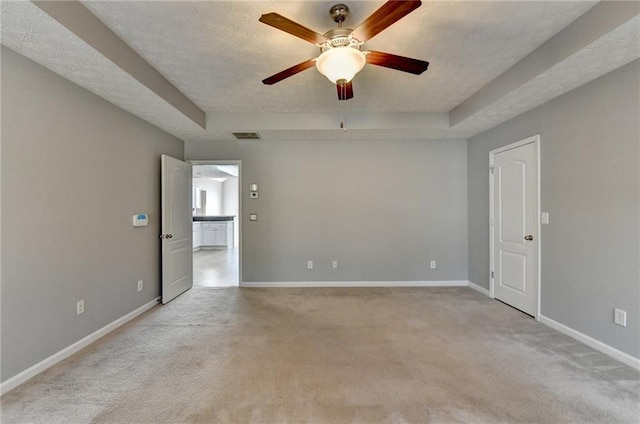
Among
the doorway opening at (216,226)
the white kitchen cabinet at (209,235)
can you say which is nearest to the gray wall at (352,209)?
the doorway opening at (216,226)

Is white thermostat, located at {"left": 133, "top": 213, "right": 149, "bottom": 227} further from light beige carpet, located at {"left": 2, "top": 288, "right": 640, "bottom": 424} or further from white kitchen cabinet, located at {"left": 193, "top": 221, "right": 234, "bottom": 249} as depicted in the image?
white kitchen cabinet, located at {"left": 193, "top": 221, "right": 234, "bottom": 249}

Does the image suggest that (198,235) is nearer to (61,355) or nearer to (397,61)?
(61,355)

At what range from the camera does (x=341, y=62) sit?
184 centimetres

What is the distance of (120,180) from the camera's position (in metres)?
3.07

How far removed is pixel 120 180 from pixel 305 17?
8.54 ft

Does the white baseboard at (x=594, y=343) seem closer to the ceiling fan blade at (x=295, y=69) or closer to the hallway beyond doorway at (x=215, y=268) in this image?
the ceiling fan blade at (x=295, y=69)

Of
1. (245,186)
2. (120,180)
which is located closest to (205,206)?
(245,186)

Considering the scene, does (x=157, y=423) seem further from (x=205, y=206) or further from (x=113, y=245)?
(x=205, y=206)

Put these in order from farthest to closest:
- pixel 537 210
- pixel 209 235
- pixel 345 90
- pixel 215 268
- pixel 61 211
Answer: pixel 209 235, pixel 215 268, pixel 537 210, pixel 61 211, pixel 345 90

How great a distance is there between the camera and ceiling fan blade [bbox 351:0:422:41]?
1.40 meters

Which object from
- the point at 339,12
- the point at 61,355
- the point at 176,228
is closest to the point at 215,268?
the point at 176,228

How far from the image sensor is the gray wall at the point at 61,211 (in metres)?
1.98

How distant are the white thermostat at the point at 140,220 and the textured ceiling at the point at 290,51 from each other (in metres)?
1.20

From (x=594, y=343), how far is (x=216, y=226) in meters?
Answer: 8.77
